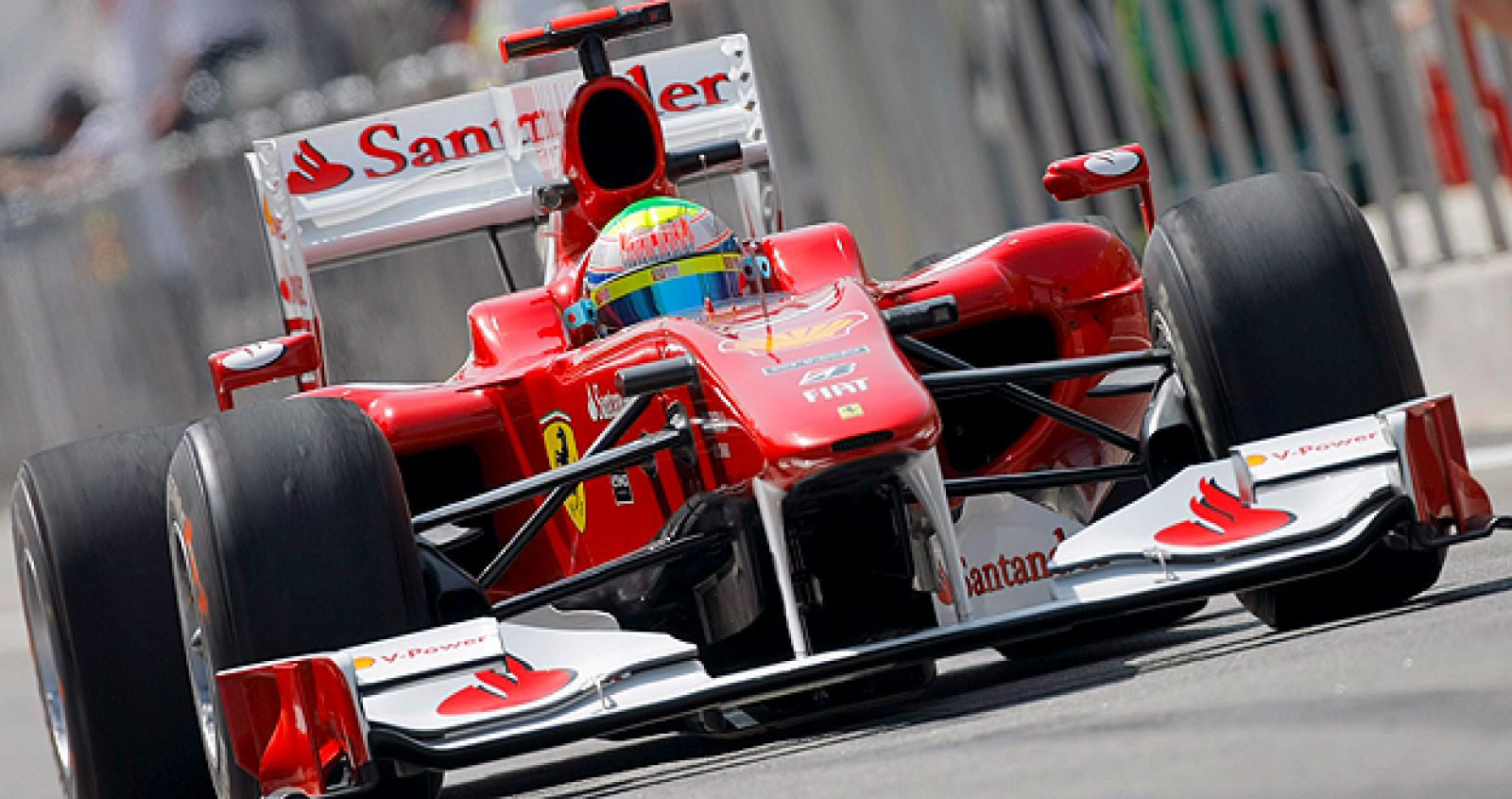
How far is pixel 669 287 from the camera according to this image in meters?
6.32

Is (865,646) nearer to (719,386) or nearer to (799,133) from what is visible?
(719,386)

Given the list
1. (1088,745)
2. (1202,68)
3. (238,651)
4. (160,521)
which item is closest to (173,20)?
(1202,68)

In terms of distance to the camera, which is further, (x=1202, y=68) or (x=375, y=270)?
(x=375, y=270)

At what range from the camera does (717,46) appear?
27.5 feet

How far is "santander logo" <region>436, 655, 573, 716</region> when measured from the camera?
4984 millimetres

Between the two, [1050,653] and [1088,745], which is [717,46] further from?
[1088,745]

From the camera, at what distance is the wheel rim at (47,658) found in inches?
237

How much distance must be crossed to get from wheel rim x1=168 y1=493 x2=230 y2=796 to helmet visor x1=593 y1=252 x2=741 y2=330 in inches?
51.3

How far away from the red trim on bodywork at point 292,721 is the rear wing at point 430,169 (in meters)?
2.78

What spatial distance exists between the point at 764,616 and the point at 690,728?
1.30ft

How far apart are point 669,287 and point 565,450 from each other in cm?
50

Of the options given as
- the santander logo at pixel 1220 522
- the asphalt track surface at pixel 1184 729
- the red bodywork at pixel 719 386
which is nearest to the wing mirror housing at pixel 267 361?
the red bodywork at pixel 719 386

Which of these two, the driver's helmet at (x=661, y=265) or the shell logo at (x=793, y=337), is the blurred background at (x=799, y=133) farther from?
the driver's helmet at (x=661, y=265)

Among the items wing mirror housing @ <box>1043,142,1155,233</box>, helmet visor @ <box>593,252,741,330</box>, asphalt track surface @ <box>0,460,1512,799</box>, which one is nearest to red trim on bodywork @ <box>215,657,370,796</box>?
asphalt track surface @ <box>0,460,1512,799</box>
